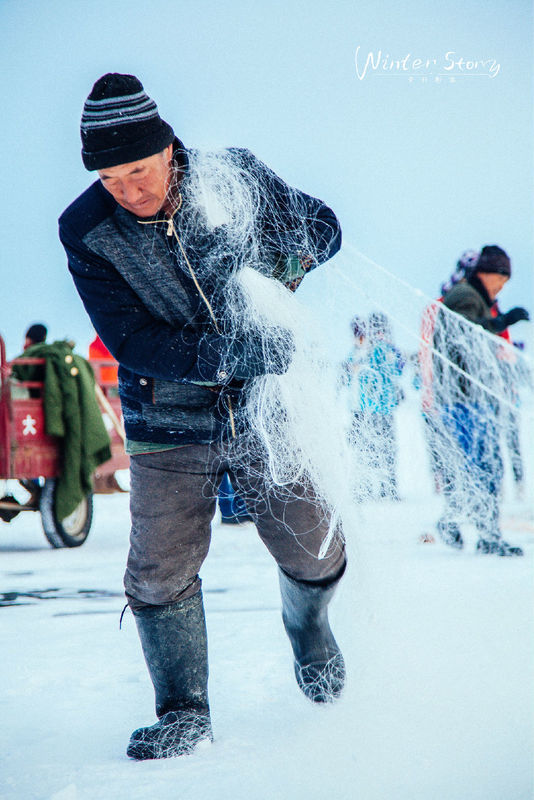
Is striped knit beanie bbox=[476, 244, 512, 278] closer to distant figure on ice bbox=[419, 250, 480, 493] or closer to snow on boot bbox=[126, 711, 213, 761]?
distant figure on ice bbox=[419, 250, 480, 493]

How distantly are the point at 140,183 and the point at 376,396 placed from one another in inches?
45.1

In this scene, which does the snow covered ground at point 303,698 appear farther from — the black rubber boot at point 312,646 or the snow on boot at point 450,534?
the snow on boot at point 450,534

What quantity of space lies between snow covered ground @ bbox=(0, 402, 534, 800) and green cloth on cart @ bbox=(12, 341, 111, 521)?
4.71 ft

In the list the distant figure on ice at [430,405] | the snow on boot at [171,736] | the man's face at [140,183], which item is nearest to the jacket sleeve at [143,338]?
the man's face at [140,183]

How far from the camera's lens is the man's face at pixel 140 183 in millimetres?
1794

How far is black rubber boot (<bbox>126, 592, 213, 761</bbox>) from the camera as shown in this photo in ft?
6.14

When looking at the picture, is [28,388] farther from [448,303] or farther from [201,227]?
[201,227]

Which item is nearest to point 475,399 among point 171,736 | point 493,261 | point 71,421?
point 493,261

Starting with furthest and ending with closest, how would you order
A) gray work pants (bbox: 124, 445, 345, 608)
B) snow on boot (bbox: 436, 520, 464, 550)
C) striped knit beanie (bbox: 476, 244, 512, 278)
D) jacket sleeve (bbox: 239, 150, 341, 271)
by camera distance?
striped knit beanie (bbox: 476, 244, 512, 278), snow on boot (bbox: 436, 520, 464, 550), jacket sleeve (bbox: 239, 150, 341, 271), gray work pants (bbox: 124, 445, 345, 608)

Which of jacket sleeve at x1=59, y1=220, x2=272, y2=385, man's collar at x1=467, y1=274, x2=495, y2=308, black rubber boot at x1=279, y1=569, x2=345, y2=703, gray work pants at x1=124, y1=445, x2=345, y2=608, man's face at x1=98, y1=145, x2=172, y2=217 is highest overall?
man's face at x1=98, y1=145, x2=172, y2=217

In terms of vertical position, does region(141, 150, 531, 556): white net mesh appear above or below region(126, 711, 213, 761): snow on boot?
above

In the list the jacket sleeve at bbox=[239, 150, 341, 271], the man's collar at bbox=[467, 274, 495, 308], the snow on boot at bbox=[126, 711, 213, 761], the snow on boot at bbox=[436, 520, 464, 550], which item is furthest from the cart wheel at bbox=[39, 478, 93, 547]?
the jacket sleeve at bbox=[239, 150, 341, 271]

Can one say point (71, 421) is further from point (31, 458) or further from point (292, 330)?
point (292, 330)

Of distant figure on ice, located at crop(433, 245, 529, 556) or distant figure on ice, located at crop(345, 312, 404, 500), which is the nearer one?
distant figure on ice, located at crop(345, 312, 404, 500)
